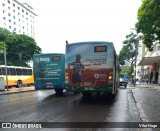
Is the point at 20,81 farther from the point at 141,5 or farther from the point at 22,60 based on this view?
the point at 141,5

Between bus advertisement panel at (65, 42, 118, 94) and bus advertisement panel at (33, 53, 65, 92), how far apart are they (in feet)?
16.8

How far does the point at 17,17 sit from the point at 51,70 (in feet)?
320

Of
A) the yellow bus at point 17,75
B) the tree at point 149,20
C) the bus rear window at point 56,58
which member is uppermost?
the tree at point 149,20

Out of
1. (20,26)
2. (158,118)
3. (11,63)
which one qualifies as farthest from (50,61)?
(20,26)

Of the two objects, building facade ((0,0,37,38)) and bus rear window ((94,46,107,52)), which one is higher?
building facade ((0,0,37,38))

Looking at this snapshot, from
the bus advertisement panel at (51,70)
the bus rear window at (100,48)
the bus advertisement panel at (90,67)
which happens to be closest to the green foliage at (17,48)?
the bus advertisement panel at (51,70)

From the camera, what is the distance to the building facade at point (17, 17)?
3957 inches

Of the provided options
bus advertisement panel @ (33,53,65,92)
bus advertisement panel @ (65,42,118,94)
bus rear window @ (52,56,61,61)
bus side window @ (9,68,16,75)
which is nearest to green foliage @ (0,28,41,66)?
bus side window @ (9,68,16,75)

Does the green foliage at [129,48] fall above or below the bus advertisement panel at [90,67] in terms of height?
above

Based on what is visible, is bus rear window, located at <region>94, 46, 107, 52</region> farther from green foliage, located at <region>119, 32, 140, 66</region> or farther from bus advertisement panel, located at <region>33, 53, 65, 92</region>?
green foliage, located at <region>119, 32, 140, 66</region>

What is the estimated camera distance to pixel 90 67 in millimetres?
14094

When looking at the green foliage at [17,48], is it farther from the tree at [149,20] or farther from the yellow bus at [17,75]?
the tree at [149,20]

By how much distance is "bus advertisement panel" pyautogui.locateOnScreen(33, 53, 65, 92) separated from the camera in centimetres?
1958

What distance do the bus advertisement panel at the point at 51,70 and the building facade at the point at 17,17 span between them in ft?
261
